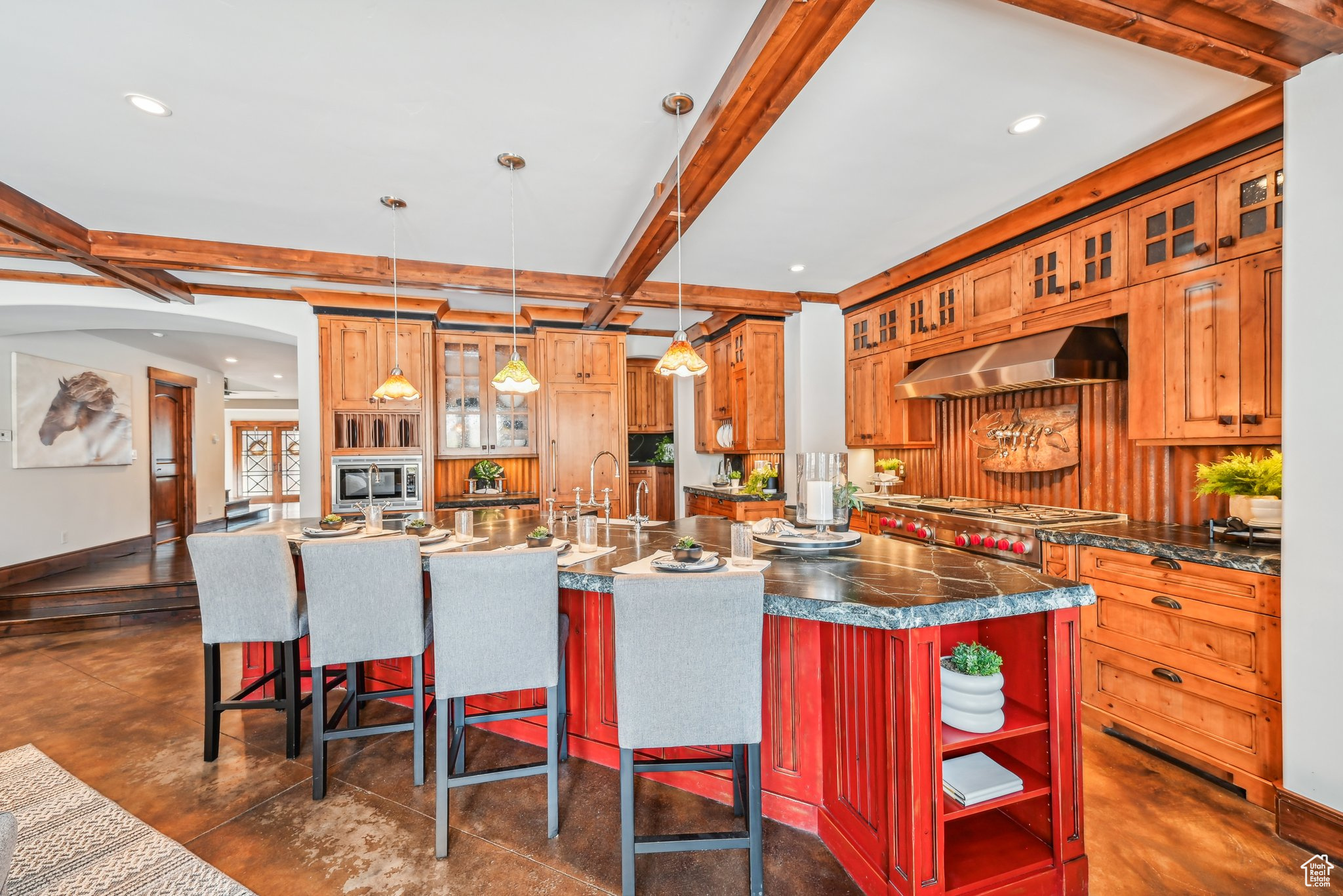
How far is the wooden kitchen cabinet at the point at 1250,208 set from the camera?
7.41 ft

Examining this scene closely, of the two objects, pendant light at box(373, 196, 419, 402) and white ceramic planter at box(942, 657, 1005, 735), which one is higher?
pendant light at box(373, 196, 419, 402)

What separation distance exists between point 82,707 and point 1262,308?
599 cm

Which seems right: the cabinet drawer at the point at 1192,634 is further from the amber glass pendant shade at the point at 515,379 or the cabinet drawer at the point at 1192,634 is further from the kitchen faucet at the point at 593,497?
the amber glass pendant shade at the point at 515,379

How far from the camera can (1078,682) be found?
5.12 ft

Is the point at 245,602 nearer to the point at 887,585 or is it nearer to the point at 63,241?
the point at 887,585

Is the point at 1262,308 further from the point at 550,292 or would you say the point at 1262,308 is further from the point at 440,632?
the point at 550,292

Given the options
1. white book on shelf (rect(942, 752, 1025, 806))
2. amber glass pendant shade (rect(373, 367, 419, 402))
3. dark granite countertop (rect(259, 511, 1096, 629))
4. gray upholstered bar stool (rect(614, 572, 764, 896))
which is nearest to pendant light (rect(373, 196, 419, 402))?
amber glass pendant shade (rect(373, 367, 419, 402))

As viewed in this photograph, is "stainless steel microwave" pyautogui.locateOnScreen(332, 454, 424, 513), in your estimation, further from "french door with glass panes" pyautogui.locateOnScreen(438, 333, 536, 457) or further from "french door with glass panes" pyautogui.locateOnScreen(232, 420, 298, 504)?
"french door with glass panes" pyautogui.locateOnScreen(232, 420, 298, 504)

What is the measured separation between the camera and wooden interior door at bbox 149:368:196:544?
6.98m

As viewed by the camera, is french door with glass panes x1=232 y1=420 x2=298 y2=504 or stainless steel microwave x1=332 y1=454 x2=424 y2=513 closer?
stainless steel microwave x1=332 y1=454 x2=424 y2=513

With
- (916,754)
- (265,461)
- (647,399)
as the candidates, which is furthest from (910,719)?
(265,461)

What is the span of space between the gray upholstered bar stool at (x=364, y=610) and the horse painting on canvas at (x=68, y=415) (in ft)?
18.8

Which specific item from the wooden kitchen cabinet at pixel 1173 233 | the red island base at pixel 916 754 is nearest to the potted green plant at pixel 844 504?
the red island base at pixel 916 754

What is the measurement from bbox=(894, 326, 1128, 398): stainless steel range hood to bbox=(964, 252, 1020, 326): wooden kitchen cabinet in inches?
7.2
